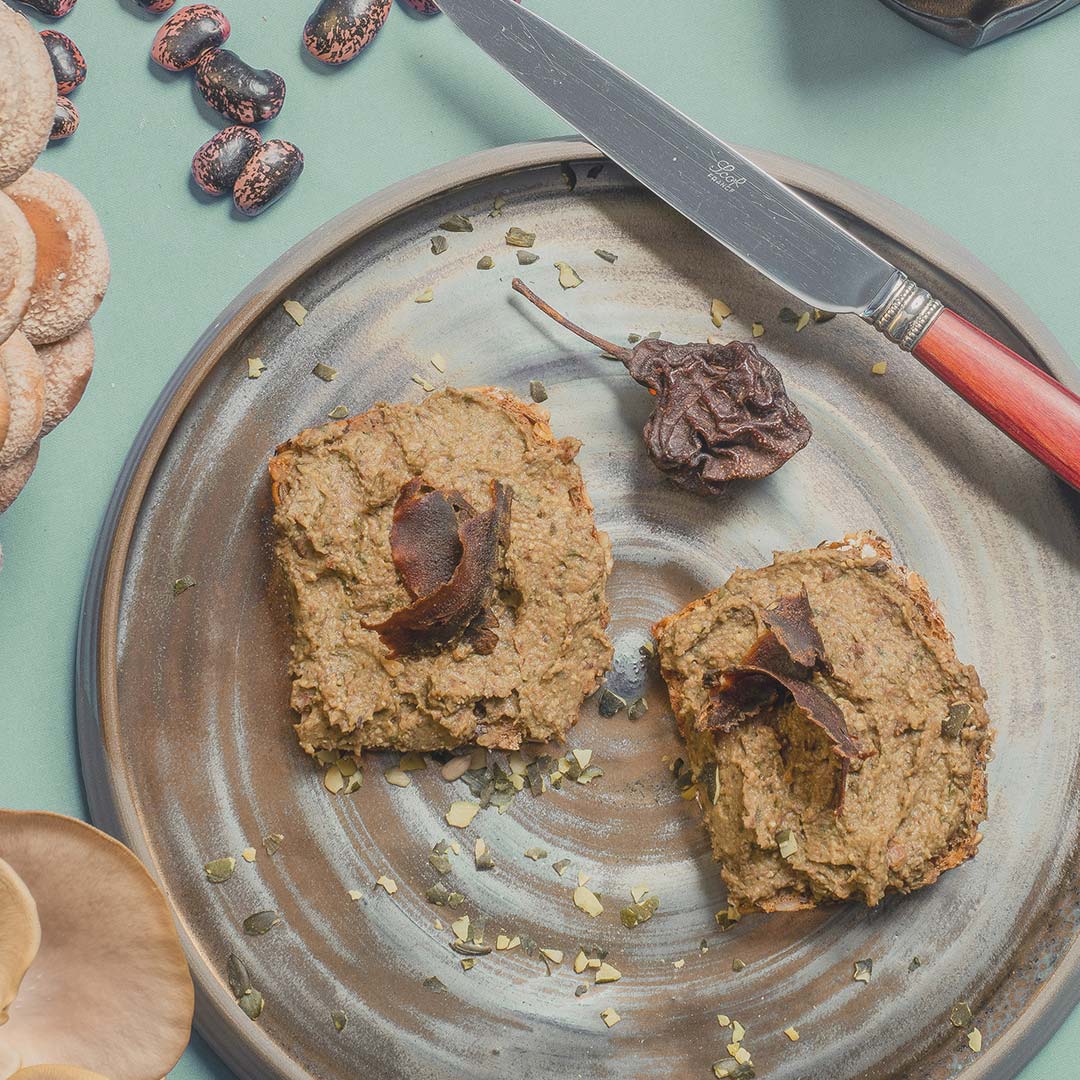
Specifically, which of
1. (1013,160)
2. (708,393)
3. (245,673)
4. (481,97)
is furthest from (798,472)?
(245,673)

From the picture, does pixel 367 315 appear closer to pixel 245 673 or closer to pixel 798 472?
pixel 245 673

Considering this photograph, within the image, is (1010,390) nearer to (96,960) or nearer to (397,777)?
(397,777)

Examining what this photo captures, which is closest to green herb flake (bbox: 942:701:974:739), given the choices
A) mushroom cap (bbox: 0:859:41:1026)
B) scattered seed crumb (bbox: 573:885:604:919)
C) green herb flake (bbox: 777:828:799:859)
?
green herb flake (bbox: 777:828:799:859)

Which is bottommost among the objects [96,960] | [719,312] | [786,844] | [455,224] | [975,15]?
[96,960]

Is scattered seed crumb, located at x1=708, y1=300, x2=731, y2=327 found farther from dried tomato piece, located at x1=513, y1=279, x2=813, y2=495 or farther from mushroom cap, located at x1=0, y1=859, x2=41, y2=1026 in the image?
mushroom cap, located at x1=0, y1=859, x2=41, y2=1026

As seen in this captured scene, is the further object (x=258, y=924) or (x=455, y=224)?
(x=455, y=224)

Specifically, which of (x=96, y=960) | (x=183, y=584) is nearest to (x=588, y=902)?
(x=96, y=960)

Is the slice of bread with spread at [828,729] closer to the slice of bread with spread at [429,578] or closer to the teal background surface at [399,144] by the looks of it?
the slice of bread with spread at [429,578]
